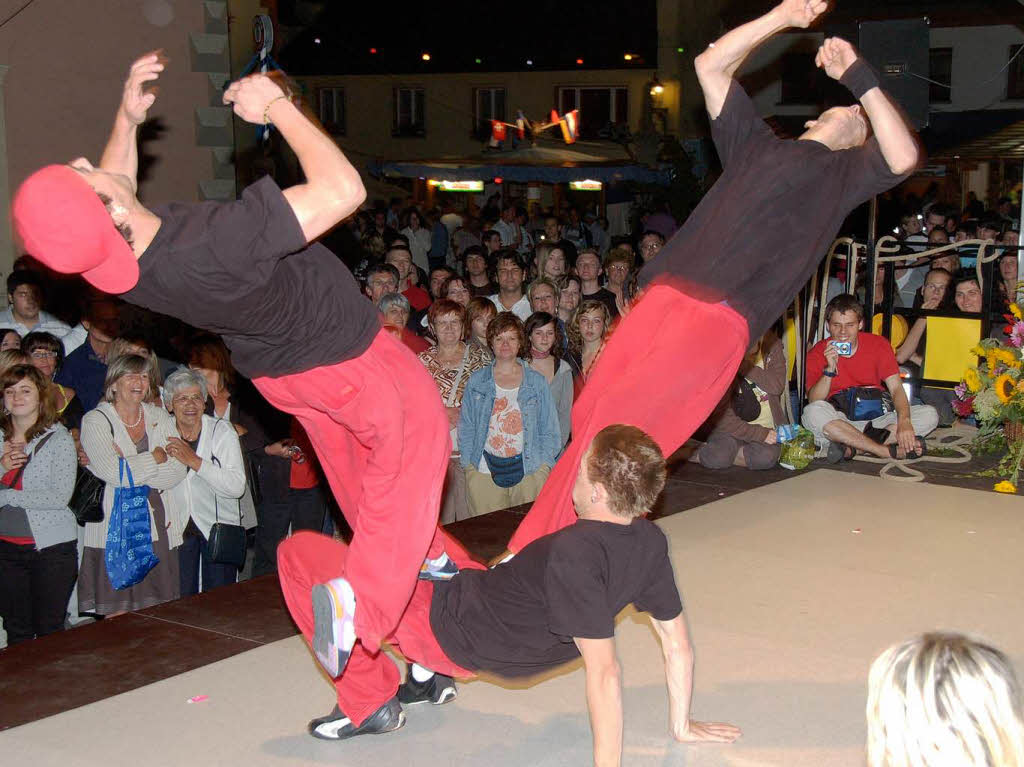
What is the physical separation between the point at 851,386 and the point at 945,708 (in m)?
5.38

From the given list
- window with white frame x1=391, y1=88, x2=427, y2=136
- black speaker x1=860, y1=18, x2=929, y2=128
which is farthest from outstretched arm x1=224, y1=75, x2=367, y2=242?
window with white frame x1=391, y1=88, x2=427, y2=136

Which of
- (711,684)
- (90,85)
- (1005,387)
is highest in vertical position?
(90,85)

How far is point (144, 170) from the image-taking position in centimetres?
882

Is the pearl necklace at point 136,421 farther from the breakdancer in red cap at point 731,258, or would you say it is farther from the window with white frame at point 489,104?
the window with white frame at point 489,104

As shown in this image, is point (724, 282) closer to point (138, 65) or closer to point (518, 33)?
point (138, 65)

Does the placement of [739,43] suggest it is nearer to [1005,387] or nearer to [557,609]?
[557,609]

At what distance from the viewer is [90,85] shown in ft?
27.6

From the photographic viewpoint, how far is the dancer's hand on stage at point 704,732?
10.5 ft

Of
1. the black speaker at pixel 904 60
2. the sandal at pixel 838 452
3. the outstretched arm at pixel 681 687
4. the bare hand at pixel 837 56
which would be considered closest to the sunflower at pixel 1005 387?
the sandal at pixel 838 452

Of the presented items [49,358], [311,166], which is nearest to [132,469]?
[49,358]

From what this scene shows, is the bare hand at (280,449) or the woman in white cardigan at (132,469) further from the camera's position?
the bare hand at (280,449)

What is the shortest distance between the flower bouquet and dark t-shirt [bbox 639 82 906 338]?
2.76 metres

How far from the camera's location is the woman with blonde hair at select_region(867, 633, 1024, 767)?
4.77ft

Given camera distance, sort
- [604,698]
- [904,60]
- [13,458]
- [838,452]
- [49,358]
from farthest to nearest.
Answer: [838,452]
[904,60]
[49,358]
[13,458]
[604,698]
